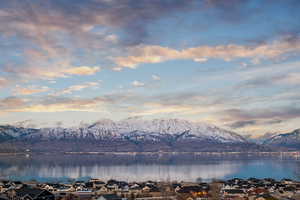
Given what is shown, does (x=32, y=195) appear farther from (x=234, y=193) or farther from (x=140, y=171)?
(x=140, y=171)

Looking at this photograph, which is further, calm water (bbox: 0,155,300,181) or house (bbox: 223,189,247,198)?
calm water (bbox: 0,155,300,181)

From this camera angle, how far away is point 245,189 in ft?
173

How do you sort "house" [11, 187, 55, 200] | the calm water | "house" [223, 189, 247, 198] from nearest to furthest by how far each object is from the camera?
"house" [11, 187, 55, 200], "house" [223, 189, 247, 198], the calm water

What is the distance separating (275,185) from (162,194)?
1697 cm

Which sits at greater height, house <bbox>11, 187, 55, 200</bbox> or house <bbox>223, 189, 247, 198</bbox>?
house <bbox>11, 187, 55, 200</bbox>

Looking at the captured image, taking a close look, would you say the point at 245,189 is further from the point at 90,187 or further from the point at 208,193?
the point at 90,187

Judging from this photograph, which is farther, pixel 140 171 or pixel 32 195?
pixel 140 171

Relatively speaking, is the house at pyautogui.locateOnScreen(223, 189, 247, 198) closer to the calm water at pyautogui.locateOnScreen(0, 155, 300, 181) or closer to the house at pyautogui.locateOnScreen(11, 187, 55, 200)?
the house at pyautogui.locateOnScreen(11, 187, 55, 200)

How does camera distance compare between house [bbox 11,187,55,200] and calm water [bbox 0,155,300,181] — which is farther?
calm water [bbox 0,155,300,181]

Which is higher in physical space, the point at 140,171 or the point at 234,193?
the point at 234,193

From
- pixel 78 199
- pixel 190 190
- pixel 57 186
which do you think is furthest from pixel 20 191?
pixel 190 190

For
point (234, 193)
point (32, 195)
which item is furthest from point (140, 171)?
point (32, 195)

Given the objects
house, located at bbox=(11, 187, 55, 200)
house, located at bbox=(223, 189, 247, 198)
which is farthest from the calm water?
house, located at bbox=(11, 187, 55, 200)

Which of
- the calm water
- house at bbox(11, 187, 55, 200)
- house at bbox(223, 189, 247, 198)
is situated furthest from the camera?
the calm water
